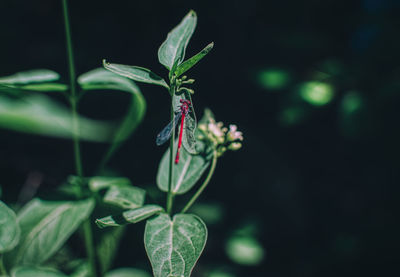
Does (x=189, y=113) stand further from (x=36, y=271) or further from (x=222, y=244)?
(x=222, y=244)

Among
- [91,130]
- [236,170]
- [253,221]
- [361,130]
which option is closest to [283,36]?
[361,130]

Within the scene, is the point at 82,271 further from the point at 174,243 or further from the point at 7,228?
the point at 174,243

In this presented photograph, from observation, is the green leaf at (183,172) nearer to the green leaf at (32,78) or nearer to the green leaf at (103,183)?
the green leaf at (103,183)

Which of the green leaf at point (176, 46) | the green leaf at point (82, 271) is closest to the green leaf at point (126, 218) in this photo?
the green leaf at point (176, 46)

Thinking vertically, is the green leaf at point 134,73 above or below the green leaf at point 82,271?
above

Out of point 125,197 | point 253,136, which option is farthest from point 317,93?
point 125,197

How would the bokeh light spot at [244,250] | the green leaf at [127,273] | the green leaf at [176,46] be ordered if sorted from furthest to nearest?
the bokeh light spot at [244,250], the green leaf at [127,273], the green leaf at [176,46]
